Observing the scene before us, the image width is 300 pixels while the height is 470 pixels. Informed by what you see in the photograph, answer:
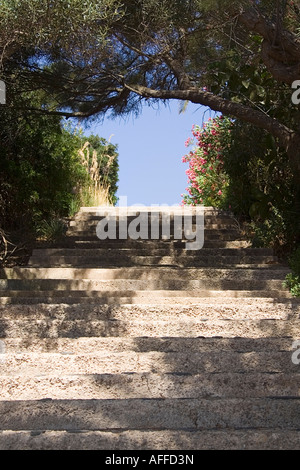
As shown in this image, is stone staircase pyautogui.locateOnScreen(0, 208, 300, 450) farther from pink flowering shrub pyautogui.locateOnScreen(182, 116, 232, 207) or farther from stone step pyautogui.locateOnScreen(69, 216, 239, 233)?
pink flowering shrub pyautogui.locateOnScreen(182, 116, 232, 207)

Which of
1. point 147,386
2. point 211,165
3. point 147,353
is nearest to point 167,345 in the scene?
point 147,353

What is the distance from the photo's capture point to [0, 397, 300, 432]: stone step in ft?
7.72

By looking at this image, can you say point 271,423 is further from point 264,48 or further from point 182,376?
point 264,48

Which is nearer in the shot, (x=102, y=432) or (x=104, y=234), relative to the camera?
(x=102, y=432)

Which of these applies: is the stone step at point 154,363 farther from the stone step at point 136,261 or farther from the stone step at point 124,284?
the stone step at point 136,261

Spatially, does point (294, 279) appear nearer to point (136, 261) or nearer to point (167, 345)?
point (136, 261)

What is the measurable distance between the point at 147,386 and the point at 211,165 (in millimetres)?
7827

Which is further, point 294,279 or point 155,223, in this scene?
point 155,223

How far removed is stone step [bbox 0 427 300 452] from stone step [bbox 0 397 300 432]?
12cm

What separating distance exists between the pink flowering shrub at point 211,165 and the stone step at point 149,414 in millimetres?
6421

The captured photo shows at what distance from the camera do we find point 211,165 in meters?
10.3

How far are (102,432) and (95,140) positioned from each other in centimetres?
1468

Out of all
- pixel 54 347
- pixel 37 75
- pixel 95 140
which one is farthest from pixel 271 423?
pixel 95 140
